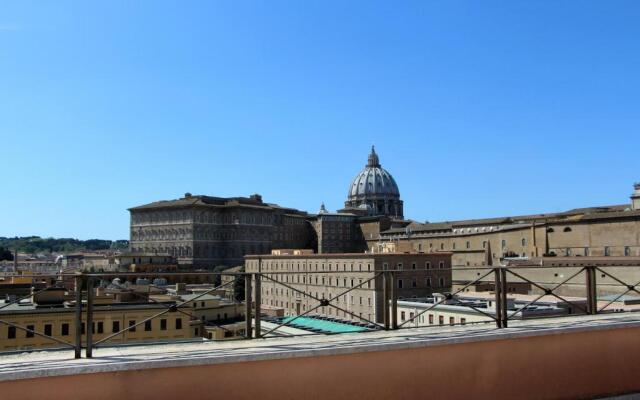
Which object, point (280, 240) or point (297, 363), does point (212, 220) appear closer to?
point (280, 240)

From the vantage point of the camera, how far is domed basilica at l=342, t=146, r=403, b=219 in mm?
138750

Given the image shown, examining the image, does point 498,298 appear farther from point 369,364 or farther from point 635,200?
point 635,200

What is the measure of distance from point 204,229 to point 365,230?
32.2m

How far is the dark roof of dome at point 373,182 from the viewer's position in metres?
140

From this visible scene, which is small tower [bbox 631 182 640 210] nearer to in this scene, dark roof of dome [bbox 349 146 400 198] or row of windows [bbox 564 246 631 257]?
row of windows [bbox 564 246 631 257]

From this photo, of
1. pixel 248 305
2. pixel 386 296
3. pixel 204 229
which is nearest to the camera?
pixel 248 305

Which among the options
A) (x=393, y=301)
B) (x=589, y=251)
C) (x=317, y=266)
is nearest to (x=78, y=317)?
(x=393, y=301)

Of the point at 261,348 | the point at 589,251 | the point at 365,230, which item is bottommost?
the point at 589,251

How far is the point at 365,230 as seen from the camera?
117812 millimetres

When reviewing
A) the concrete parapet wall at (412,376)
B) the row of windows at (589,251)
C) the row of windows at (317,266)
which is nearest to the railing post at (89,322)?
the concrete parapet wall at (412,376)

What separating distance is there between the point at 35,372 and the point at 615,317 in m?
5.44

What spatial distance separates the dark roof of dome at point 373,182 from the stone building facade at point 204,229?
35277 mm

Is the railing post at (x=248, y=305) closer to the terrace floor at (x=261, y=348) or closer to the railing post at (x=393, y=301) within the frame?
the terrace floor at (x=261, y=348)

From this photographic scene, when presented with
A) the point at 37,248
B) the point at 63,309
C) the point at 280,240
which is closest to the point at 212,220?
the point at 280,240
